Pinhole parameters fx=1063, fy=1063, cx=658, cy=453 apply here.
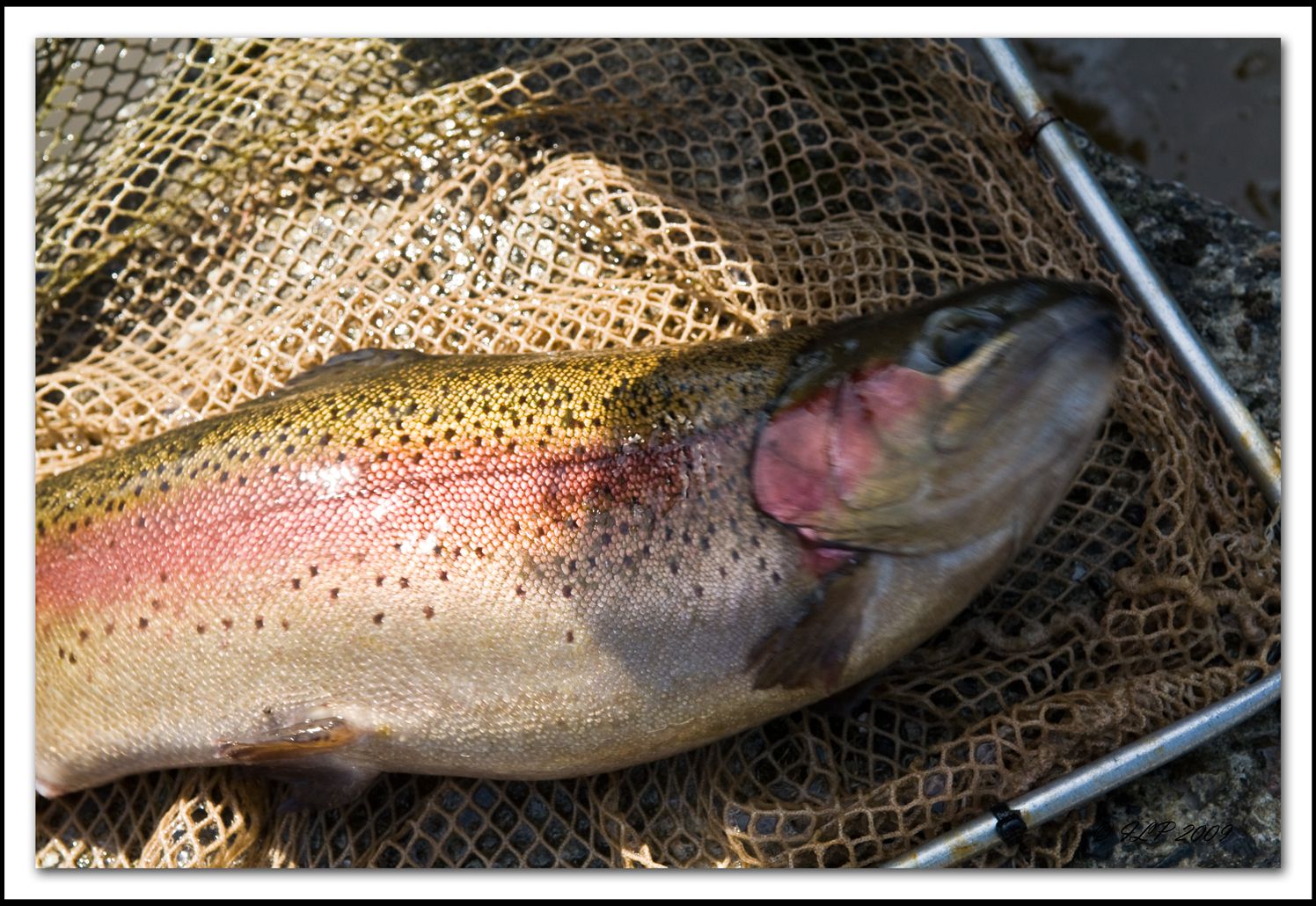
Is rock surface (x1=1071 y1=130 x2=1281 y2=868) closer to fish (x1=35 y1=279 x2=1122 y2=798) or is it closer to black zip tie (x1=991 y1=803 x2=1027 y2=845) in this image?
black zip tie (x1=991 y1=803 x2=1027 y2=845)

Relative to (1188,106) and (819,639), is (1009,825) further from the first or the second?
(1188,106)

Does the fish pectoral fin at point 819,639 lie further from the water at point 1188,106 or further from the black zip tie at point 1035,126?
the water at point 1188,106

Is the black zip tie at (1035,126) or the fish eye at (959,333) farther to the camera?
the black zip tie at (1035,126)

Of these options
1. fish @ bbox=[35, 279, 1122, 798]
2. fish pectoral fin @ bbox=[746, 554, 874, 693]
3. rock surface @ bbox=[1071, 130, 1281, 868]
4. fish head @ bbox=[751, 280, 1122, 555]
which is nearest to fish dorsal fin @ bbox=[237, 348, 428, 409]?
fish @ bbox=[35, 279, 1122, 798]

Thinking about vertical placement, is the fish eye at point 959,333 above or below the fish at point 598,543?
above

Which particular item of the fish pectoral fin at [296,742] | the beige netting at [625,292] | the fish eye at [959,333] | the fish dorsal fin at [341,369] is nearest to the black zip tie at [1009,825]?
the beige netting at [625,292]
